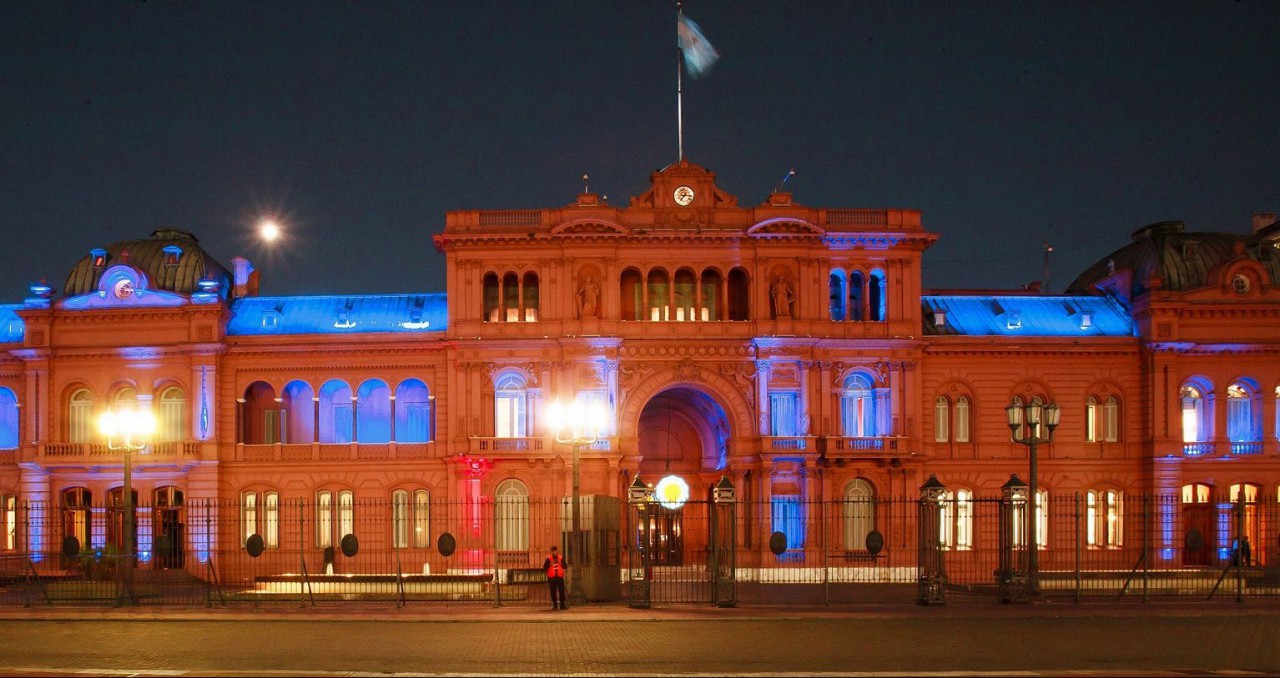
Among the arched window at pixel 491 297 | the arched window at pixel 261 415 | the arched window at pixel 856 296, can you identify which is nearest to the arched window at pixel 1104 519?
A: the arched window at pixel 856 296

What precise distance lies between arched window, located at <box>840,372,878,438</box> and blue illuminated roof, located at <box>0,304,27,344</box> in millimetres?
37797

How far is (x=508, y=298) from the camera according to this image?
5447cm

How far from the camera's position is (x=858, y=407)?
53781mm

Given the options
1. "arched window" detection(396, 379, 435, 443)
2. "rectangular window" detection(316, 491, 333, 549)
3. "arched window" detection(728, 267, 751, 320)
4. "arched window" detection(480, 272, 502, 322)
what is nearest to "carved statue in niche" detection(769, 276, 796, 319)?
"arched window" detection(728, 267, 751, 320)

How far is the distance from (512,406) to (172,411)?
15096mm

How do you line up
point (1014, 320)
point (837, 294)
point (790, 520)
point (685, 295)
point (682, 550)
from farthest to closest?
point (1014, 320), point (682, 550), point (837, 294), point (685, 295), point (790, 520)

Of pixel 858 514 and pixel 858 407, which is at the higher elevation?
pixel 858 407

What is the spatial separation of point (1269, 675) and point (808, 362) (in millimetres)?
31004

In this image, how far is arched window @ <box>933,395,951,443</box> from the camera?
55.2 m

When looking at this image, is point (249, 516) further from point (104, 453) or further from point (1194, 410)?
point (1194, 410)

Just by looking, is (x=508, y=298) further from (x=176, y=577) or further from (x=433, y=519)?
(x=176, y=577)

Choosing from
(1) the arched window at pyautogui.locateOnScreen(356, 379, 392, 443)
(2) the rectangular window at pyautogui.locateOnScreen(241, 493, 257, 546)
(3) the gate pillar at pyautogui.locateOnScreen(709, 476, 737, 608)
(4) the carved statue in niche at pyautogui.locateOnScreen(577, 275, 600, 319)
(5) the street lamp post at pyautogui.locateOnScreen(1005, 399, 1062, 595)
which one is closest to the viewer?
(3) the gate pillar at pyautogui.locateOnScreen(709, 476, 737, 608)

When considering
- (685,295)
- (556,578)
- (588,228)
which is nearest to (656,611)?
(556,578)

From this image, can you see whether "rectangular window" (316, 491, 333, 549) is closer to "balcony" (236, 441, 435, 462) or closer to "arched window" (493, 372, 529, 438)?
"balcony" (236, 441, 435, 462)
